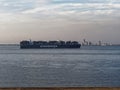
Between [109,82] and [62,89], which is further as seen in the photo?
[109,82]

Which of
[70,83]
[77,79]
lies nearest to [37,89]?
[70,83]

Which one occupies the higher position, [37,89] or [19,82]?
[37,89]

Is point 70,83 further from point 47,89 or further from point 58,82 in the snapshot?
point 47,89

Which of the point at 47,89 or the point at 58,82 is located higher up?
the point at 47,89

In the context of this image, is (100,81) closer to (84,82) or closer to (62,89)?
(84,82)

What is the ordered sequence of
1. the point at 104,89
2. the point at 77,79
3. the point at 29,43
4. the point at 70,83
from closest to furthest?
1. the point at 104,89
2. the point at 70,83
3. the point at 77,79
4. the point at 29,43

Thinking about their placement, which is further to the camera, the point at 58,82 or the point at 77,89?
the point at 58,82

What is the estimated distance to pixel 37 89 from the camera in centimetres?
906

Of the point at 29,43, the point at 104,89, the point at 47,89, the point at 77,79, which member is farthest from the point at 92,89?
the point at 29,43

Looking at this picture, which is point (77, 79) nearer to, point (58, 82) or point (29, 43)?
point (58, 82)

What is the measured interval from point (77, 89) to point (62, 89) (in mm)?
382

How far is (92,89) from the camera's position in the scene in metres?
9.09

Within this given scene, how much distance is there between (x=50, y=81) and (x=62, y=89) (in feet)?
114

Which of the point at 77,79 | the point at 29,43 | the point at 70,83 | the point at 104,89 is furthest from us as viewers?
the point at 29,43
